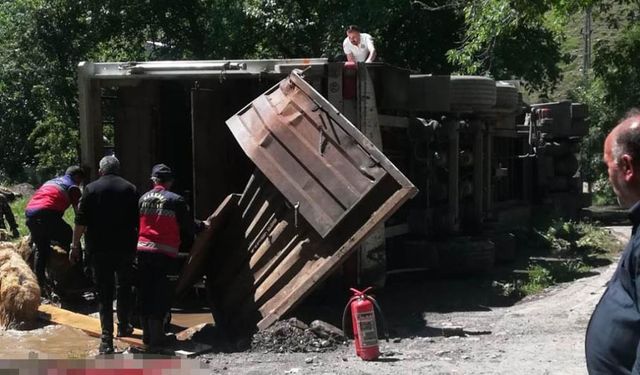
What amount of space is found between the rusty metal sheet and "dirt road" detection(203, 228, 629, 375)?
1177mm

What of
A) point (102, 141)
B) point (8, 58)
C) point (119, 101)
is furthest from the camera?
point (8, 58)

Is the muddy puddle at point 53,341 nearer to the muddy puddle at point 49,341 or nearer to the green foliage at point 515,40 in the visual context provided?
the muddy puddle at point 49,341

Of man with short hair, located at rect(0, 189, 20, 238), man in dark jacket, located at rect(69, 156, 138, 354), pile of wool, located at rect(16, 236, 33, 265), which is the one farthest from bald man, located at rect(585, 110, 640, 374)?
man with short hair, located at rect(0, 189, 20, 238)

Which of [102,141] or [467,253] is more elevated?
[102,141]

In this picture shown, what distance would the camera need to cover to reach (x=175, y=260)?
813cm

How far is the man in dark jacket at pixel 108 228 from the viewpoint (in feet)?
25.4

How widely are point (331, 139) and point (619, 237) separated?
9.12 meters

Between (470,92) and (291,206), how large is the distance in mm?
3370

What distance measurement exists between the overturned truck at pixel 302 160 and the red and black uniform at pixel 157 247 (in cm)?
65

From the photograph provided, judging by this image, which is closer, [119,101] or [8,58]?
[119,101]

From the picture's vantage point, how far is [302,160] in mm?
7871

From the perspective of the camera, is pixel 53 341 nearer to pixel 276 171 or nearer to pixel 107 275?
pixel 107 275

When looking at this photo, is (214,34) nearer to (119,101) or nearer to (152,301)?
(119,101)

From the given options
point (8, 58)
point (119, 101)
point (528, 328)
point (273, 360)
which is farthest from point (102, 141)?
point (8, 58)
